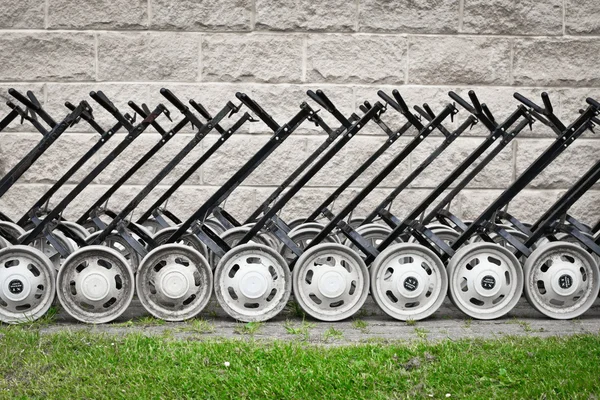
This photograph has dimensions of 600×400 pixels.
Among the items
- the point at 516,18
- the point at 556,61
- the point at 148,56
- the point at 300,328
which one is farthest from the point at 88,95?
the point at 556,61

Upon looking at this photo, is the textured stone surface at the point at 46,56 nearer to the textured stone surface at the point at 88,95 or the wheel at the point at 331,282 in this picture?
the textured stone surface at the point at 88,95

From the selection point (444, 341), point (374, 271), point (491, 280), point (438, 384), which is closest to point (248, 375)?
point (438, 384)

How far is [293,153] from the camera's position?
29.0ft

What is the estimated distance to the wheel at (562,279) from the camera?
6.89 metres

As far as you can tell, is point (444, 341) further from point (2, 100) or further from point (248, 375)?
point (2, 100)

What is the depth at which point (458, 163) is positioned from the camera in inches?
350

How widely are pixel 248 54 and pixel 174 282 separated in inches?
112

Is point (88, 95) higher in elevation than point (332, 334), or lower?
higher

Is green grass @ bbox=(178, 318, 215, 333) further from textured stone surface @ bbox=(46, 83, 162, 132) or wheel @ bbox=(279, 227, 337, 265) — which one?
textured stone surface @ bbox=(46, 83, 162, 132)

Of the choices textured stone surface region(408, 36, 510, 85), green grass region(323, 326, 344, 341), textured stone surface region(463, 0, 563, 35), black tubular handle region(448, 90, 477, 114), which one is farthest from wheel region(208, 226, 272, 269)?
textured stone surface region(463, 0, 563, 35)

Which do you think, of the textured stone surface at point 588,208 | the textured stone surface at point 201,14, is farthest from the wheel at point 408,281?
the textured stone surface at point 201,14

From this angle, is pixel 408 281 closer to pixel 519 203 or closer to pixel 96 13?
pixel 519 203

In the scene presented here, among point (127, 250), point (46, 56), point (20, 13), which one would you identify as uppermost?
point (20, 13)

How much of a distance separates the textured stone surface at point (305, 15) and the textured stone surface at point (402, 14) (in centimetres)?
12
